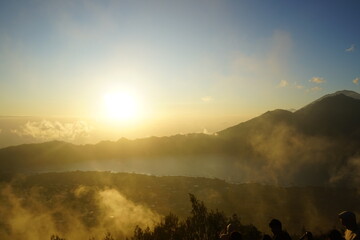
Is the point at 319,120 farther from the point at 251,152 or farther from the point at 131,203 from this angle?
the point at 131,203

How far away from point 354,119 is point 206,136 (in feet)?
216

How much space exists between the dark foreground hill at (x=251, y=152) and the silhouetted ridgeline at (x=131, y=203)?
2399 cm

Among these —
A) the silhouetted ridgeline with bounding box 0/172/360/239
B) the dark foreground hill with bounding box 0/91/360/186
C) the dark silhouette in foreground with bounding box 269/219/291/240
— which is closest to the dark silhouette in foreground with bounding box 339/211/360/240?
the dark silhouette in foreground with bounding box 269/219/291/240

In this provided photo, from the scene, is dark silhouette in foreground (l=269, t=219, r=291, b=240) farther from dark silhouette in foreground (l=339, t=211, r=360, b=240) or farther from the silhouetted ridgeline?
the silhouetted ridgeline

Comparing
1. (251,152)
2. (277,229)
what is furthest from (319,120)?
(277,229)

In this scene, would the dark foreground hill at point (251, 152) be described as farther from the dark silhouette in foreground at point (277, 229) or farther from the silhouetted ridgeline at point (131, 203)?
the dark silhouette in foreground at point (277, 229)

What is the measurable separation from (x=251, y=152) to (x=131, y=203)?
90.0 metres

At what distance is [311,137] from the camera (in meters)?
118

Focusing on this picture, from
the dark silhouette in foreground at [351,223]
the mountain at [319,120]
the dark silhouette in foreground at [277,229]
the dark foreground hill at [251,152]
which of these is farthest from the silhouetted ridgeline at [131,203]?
the mountain at [319,120]

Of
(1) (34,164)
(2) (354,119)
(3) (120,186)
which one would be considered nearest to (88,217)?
(3) (120,186)

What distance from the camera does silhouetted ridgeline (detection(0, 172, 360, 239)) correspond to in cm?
3203

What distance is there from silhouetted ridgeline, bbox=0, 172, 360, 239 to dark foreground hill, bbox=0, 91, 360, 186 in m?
24.0

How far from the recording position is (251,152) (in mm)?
122562

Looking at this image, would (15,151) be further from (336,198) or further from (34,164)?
(336,198)
